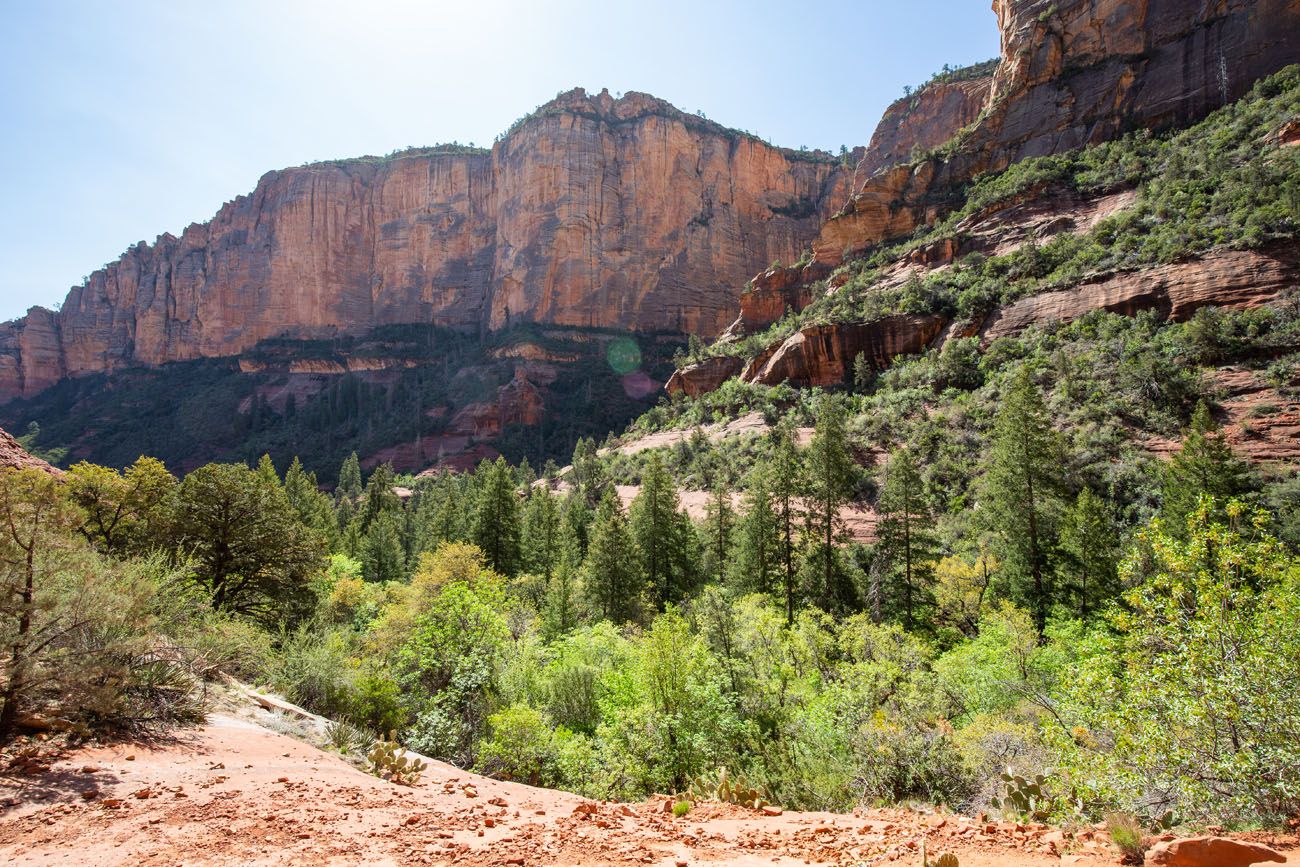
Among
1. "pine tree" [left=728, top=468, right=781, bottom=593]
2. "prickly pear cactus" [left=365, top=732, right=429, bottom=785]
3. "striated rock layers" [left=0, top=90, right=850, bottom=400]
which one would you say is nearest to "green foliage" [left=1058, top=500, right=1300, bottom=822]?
"prickly pear cactus" [left=365, top=732, right=429, bottom=785]

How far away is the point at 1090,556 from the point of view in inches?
724

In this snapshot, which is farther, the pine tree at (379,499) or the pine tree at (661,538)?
the pine tree at (379,499)

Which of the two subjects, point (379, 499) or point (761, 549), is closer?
point (761, 549)

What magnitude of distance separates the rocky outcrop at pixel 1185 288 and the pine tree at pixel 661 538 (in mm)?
31202

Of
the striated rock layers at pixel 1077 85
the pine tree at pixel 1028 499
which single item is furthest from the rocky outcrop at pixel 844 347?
the pine tree at pixel 1028 499

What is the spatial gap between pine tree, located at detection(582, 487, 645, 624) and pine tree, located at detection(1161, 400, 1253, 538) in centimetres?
1819

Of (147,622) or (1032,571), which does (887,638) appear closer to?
(1032,571)

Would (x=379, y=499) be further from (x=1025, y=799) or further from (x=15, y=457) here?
→ (x=1025, y=799)

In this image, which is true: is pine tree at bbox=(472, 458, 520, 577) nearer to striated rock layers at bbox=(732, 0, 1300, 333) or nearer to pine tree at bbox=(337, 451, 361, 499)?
pine tree at bbox=(337, 451, 361, 499)

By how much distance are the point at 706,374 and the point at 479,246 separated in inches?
2833

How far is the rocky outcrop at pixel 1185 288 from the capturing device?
1172 inches

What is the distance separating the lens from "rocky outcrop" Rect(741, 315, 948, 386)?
47.1 metres

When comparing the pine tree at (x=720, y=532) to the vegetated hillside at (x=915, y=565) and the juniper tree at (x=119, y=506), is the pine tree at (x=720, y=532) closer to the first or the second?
the vegetated hillside at (x=915, y=565)

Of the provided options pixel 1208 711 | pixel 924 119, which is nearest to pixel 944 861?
pixel 1208 711
